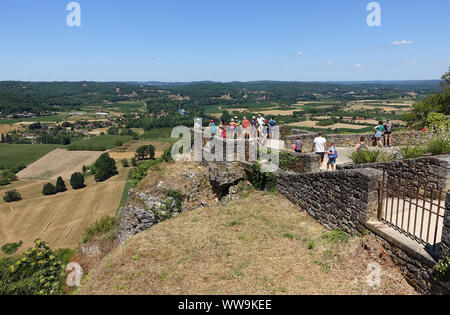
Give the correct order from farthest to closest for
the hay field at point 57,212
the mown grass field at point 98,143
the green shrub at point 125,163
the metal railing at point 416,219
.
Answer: the mown grass field at point 98,143 < the green shrub at point 125,163 < the hay field at point 57,212 < the metal railing at point 416,219

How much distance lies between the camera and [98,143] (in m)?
93.1

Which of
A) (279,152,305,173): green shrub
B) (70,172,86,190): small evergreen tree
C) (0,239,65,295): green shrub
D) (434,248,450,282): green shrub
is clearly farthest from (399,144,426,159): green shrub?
(70,172,86,190): small evergreen tree

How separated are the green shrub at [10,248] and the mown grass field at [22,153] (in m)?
44.3

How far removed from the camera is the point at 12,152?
3307 inches

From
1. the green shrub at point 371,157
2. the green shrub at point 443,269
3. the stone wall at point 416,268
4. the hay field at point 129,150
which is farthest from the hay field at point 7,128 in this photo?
the green shrub at point 443,269

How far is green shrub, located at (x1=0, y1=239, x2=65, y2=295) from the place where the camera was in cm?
914

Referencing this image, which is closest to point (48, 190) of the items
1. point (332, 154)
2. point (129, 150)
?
point (129, 150)

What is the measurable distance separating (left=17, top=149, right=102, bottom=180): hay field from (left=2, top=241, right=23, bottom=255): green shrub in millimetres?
29336

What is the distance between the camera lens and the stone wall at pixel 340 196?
21.3ft

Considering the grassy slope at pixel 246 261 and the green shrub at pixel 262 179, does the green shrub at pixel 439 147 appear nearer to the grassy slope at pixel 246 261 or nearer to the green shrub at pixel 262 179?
the grassy slope at pixel 246 261

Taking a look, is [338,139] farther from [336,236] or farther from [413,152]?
[336,236]

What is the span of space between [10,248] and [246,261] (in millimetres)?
41679

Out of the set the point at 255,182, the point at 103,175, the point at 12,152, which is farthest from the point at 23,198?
the point at 255,182

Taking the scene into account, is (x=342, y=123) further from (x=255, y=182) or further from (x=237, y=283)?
(x=237, y=283)
